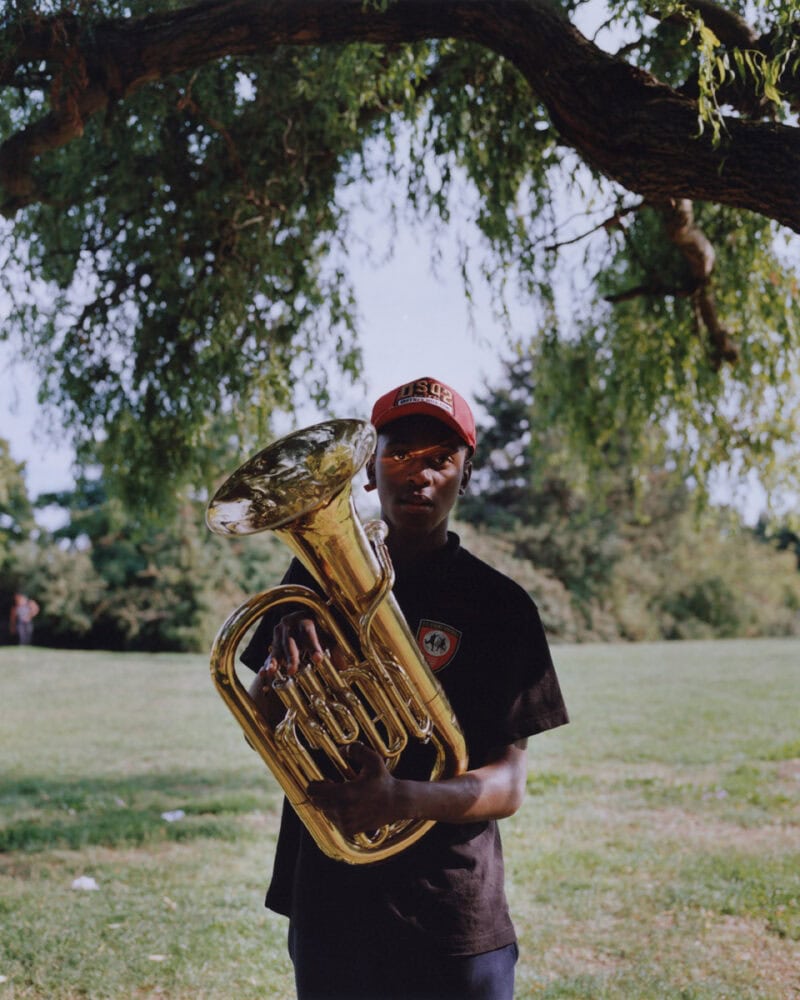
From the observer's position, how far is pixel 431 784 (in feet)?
5.65

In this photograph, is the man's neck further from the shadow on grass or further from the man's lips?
the shadow on grass

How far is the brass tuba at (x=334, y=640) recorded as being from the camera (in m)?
1.71

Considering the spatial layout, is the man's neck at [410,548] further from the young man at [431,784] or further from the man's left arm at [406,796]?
the man's left arm at [406,796]

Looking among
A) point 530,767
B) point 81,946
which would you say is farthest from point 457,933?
point 530,767

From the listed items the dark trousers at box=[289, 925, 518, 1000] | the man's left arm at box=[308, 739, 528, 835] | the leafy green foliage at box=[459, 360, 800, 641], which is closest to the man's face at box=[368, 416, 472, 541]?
the man's left arm at box=[308, 739, 528, 835]

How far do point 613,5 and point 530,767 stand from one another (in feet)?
21.0

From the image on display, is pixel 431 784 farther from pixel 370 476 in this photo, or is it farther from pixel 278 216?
pixel 278 216

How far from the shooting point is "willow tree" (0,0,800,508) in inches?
149

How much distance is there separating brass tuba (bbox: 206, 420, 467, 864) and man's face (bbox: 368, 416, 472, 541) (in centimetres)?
18

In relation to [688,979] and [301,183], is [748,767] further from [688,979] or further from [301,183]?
[301,183]

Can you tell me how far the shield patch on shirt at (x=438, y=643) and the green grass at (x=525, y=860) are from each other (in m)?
2.49

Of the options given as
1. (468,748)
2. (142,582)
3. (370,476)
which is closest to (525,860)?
(468,748)

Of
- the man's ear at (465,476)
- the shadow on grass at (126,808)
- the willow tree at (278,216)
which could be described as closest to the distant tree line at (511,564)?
the shadow on grass at (126,808)

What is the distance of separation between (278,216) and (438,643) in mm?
4148
